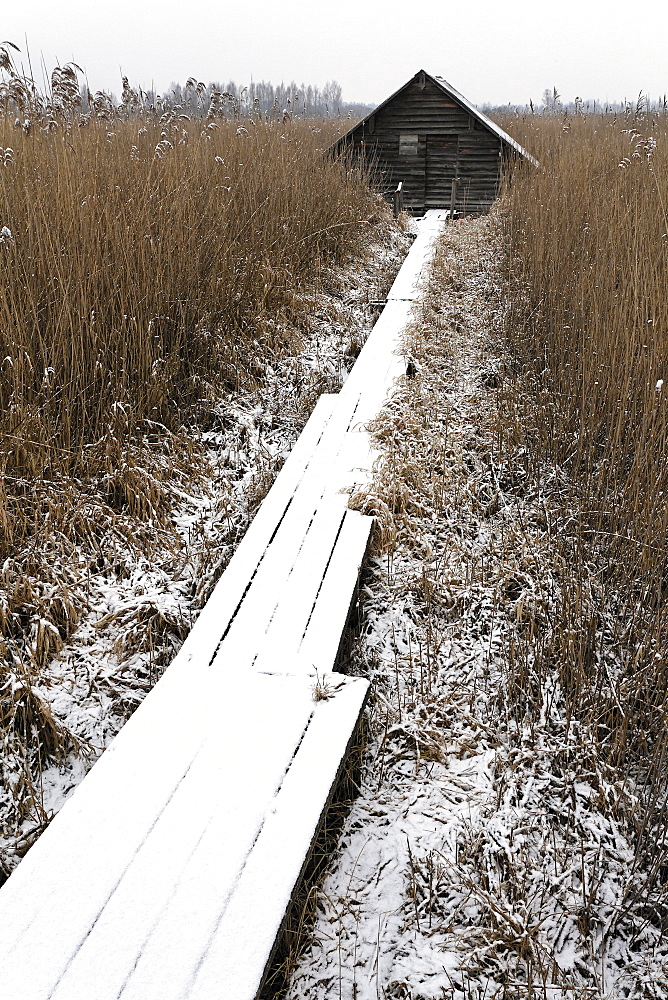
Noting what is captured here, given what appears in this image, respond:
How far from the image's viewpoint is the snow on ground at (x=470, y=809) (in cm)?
176

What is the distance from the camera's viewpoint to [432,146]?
12219 mm

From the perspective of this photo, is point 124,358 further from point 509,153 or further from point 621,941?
point 509,153

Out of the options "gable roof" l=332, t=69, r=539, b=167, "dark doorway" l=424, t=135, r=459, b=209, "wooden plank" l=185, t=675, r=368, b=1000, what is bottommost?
"wooden plank" l=185, t=675, r=368, b=1000

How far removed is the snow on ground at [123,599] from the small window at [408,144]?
936 cm

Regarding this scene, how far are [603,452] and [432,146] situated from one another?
34.9 ft

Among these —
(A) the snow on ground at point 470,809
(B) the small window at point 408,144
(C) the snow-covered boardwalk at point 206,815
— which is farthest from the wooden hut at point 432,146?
(C) the snow-covered boardwalk at point 206,815

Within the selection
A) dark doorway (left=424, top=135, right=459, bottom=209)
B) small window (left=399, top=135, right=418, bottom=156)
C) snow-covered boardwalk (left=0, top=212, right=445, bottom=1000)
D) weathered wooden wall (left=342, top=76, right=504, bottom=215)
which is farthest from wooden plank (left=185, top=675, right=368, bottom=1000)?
small window (left=399, top=135, right=418, bottom=156)

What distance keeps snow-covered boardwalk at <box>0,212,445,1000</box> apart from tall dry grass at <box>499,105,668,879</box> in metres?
0.85

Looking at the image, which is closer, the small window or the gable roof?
the gable roof

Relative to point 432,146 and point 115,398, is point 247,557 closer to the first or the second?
point 115,398

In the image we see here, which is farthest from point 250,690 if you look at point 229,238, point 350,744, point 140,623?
point 229,238

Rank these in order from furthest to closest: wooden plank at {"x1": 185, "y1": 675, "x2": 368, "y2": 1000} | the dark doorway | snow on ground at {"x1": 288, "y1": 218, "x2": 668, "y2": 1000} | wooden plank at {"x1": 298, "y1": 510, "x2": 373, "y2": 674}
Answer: the dark doorway, wooden plank at {"x1": 298, "y1": 510, "x2": 373, "y2": 674}, snow on ground at {"x1": 288, "y1": 218, "x2": 668, "y2": 1000}, wooden plank at {"x1": 185, "y1": 675, "x2": 368, "y2": 1000}

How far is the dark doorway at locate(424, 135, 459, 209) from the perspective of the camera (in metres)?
12.2

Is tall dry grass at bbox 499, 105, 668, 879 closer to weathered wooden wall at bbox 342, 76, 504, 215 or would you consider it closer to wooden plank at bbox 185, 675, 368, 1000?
wooden plank at bbox 185, 675, 368, 1000
